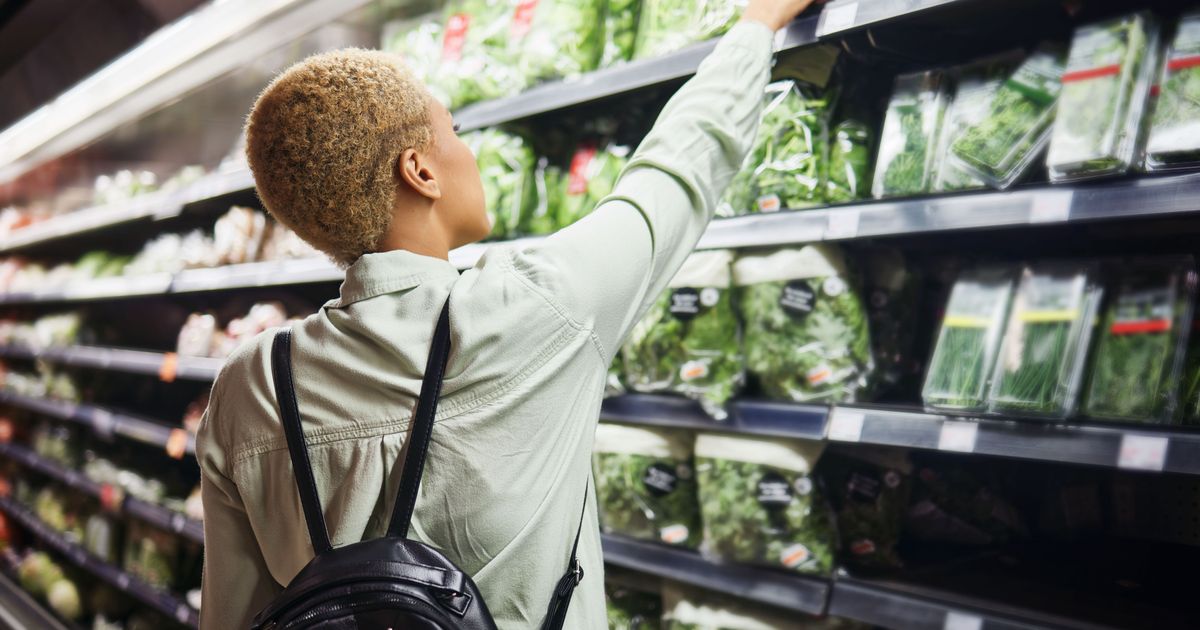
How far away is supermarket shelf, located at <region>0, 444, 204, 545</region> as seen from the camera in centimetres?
343

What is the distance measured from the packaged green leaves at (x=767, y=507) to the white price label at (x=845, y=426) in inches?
5.4

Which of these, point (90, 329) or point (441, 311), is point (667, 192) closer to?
point (441, 311)

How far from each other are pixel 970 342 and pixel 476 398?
983 millimetres

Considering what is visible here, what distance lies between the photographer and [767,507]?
1.78m

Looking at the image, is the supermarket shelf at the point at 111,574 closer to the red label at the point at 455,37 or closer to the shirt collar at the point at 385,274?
the red label at the point at 455,37

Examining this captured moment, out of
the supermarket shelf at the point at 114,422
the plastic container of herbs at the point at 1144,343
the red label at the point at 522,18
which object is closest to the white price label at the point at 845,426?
the plastic container of herbs at the point at 1144,343

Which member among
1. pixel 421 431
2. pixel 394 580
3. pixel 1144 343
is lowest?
pixel 394 580

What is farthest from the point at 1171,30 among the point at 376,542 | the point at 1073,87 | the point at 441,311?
the point at 376,542

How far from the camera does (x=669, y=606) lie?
78.4 inches

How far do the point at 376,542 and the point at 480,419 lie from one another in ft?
0.59

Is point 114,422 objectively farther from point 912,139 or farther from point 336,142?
point 912,139

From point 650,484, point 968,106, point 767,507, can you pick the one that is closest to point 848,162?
point 968,106

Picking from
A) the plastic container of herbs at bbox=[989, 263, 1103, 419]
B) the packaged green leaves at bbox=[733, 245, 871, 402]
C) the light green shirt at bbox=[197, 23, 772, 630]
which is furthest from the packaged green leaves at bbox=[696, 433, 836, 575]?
the light green shirt at bbox=[197, 23, 772, 630]

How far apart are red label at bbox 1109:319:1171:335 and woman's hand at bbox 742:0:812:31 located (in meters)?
0.75
